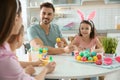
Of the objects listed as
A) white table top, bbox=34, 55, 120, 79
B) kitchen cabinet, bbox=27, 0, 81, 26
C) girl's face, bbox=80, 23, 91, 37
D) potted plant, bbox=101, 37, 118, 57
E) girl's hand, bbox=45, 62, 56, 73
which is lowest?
white table top, bbox=34, 55, 120, 79

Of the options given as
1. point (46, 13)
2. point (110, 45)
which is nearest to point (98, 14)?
point (46, 13)

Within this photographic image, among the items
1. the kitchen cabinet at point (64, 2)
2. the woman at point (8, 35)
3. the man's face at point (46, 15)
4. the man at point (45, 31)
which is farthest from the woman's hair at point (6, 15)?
the kitchen cabinet at point (64, 2)

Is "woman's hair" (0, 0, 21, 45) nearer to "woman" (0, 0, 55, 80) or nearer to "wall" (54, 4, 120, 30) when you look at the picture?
"woman" (0, 0, 55, 80)

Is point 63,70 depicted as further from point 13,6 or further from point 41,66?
point 13,6

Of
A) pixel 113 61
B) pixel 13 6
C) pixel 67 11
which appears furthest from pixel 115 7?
pixel 13 6

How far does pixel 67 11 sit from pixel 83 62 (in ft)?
8.38

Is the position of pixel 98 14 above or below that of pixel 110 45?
above

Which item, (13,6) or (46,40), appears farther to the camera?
(46,40)

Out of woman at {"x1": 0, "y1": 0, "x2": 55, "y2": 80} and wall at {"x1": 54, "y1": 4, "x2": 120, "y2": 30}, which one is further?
wall at {"x1": 54, "y1": 4, "x2": 120, "y2": 30}

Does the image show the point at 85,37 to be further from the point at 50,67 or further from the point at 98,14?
the point at 98,14

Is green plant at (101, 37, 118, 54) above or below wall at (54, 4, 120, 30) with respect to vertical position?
below

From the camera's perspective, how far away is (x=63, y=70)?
61.1 inches

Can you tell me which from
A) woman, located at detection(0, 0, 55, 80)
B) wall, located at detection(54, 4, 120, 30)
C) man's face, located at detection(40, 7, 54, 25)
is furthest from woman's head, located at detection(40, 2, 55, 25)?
wall, located at detection(54, 4, 120, 30)

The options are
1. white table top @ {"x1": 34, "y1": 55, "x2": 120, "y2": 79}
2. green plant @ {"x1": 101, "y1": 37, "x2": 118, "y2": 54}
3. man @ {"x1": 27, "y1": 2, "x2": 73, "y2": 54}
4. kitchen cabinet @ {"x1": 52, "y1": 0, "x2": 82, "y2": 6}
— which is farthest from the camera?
kitchen cabinet @ {"x1": 52, "y1": 0, "x2": 82, "y2": 6}
